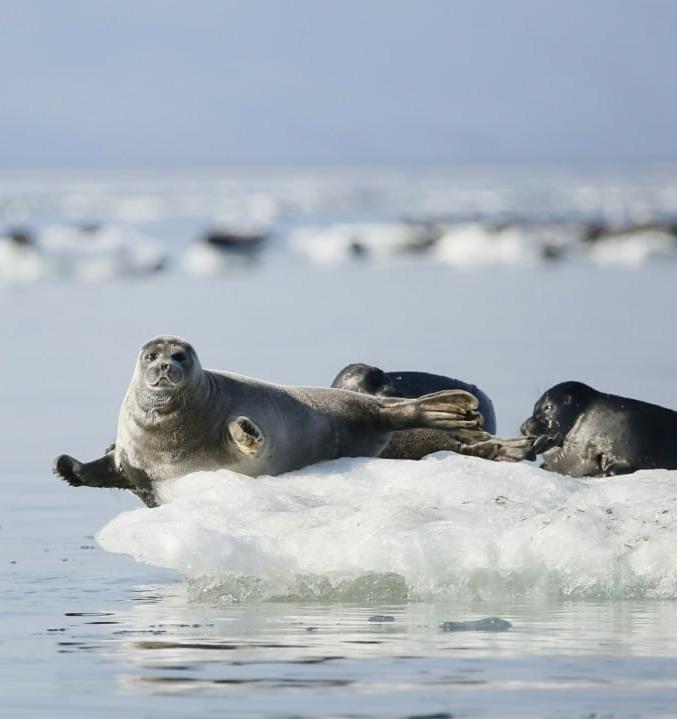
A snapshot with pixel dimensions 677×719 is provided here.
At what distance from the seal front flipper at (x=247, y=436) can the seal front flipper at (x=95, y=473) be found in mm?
635

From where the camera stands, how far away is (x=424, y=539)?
8117 mm

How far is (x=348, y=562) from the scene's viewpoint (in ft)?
26.6

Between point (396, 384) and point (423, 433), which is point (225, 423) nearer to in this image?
point (423, 433)

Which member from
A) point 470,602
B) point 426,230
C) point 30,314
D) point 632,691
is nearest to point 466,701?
point 632,691

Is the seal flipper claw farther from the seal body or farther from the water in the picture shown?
the seal body

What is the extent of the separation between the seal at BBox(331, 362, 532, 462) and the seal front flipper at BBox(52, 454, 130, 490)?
53.3 inches

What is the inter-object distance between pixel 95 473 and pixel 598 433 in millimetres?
2421

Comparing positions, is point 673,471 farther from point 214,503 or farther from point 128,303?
point 128,303

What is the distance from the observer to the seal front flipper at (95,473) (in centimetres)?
970

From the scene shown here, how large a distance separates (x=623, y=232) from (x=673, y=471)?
2926cm

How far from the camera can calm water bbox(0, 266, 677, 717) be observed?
20.2ft

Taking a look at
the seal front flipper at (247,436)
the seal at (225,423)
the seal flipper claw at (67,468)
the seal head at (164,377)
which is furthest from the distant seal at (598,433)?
the seal flipper claw at (67,468)

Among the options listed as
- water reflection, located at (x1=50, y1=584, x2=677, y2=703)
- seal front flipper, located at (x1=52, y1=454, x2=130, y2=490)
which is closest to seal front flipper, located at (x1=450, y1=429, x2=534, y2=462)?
seal front flipper, located at (x1=52, y1=454, x2=130, y2=490)

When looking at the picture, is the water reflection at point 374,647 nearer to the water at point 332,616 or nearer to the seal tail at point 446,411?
the water at point 332,616
